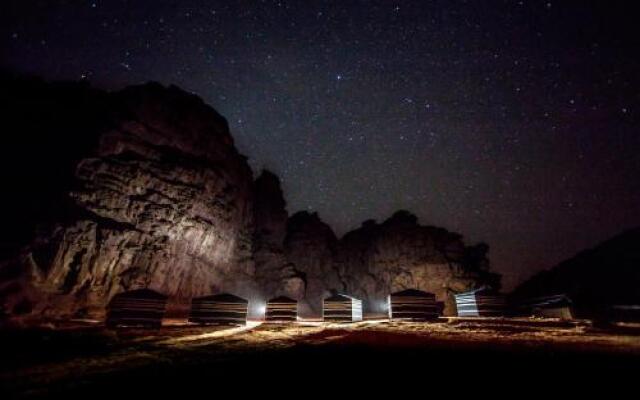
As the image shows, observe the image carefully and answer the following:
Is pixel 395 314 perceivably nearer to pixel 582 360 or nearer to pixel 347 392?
pixel 582 360

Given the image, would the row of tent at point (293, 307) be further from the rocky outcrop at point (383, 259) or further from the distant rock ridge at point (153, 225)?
the rocky outcrop at point (383, 259)

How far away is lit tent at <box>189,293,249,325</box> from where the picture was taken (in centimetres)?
1966

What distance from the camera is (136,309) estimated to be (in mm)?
17641

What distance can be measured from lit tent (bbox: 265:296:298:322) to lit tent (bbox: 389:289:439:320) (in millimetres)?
7747

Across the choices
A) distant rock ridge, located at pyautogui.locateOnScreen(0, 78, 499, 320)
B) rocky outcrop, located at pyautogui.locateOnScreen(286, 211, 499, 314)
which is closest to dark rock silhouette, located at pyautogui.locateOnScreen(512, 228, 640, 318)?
rocky outcrop, located at pyautogui.locateOnScreen(286, 211, 499, 314)

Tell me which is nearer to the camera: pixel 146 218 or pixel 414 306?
pixel 414 306

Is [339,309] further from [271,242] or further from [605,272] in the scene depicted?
[605,272]

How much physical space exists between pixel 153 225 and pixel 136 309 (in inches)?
659

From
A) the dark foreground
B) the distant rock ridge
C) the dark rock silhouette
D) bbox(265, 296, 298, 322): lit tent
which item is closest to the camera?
the dark foreground

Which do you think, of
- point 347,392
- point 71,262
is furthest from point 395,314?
point 71,262

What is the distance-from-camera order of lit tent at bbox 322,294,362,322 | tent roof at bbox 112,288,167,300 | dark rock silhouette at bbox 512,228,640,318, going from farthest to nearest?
dark rock silhouette at bbox 512,228,640,318
lit tent at bbox 322,294,362,322
tent roof at bbox 112,288,167,300

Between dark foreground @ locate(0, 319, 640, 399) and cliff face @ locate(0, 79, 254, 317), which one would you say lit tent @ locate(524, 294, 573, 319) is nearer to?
dark foreground @ locate(0, 319, 640, 399)

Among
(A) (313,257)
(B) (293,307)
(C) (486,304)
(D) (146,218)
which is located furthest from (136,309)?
(A) (313,257)

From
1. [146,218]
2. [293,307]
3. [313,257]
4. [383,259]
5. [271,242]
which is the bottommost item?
[293,307]
